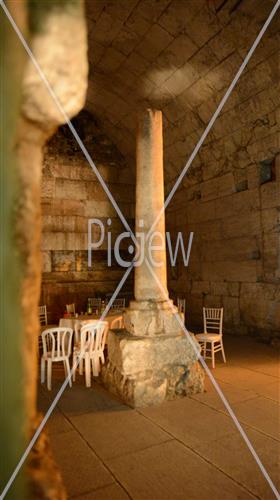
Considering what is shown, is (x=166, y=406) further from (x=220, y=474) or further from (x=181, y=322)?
(x=220, y=474)

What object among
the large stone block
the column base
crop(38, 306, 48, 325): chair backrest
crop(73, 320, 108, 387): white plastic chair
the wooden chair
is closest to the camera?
the column base

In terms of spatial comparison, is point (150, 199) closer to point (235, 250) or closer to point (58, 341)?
point (58, 341)

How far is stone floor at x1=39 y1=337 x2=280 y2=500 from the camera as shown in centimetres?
213

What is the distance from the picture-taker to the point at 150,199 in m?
4.11

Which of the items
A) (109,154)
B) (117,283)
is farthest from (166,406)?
(109,154)

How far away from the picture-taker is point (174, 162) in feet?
28.6

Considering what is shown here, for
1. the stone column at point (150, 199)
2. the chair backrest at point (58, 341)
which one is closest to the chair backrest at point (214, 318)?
the stone column at point (150, 199)

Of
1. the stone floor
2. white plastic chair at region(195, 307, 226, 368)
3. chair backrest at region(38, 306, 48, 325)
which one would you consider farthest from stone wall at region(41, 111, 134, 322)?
the stone floor

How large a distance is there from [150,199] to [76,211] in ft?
18.2

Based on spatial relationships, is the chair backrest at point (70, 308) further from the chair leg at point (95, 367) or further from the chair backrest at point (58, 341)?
the chair leg at point (95, 367)

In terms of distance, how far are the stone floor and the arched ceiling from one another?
5040mm

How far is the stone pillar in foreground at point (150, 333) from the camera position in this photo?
11.7 feet

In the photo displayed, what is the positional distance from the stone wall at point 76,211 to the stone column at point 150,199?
5271mm

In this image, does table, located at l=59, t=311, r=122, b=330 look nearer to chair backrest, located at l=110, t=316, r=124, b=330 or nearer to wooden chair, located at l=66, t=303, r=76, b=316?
chair backrest, located at l=110, t=316, r=124, b=330
